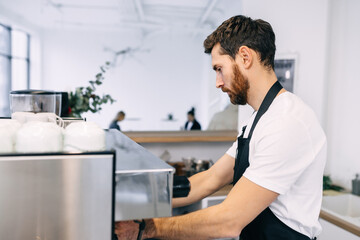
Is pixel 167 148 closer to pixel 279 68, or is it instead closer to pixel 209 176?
pixel 279 68

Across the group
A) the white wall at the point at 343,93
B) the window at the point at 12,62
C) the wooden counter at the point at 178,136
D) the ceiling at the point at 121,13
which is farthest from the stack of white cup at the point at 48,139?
the window at the point at 12,62

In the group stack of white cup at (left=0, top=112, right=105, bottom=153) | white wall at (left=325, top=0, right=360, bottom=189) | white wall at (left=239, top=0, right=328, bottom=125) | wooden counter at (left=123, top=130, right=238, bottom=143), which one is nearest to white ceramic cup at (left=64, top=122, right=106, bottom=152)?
stack of white cup at (left=0, top=112, right=105, bottom=153)

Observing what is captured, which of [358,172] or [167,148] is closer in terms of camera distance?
[358,172]

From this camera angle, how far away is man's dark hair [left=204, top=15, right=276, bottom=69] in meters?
1.19

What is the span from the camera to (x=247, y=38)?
1192 millimetres

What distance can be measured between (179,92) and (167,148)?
20.9 feet

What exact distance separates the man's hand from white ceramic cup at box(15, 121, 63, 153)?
0.25 meters

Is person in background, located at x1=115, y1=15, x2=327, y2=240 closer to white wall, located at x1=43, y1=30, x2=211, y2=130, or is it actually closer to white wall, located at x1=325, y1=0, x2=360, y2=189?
white wall, located at x1=325, y1=0, x2=360, y2=189

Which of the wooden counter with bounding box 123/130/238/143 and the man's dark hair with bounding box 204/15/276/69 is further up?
the man's dark hair with bounding box 204/15/276/69

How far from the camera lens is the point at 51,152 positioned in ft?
1.98

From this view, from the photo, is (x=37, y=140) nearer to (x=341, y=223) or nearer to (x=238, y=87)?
(x=238, y=87)

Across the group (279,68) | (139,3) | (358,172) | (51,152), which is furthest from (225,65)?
(139,3)

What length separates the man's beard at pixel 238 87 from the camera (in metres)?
1.22

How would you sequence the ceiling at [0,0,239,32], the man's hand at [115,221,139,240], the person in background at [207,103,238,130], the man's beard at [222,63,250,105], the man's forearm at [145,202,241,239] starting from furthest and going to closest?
the ceiling at [0,0,239,32] → the person in background at [207,103,238,130] → the man's beard at [222,63,250,105] → the man's forearm at [145,202,241,239] → the man's hand at [115,221,139,240]
